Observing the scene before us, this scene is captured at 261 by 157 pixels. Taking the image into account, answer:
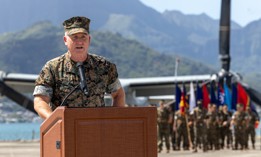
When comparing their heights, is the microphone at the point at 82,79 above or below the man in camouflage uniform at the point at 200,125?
below

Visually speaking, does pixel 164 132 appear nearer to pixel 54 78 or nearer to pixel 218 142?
pixel 218 142

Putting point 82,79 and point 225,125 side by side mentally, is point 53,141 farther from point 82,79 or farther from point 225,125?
point 225,125

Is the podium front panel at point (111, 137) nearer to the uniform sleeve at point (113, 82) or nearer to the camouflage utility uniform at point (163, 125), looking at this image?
the uniform sleeve at point (113, 82)

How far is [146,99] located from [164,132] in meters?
17.1

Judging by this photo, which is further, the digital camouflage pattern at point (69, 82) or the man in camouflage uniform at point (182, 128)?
the man in camouflage uniform at point (182, 128)

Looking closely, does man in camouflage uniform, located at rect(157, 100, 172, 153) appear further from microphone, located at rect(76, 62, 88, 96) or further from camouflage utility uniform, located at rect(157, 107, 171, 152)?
microphone, located at rect(76, 62, 88, 96)

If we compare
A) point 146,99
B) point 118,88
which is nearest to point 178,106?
point 146,99

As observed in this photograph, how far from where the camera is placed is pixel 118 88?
199 inches

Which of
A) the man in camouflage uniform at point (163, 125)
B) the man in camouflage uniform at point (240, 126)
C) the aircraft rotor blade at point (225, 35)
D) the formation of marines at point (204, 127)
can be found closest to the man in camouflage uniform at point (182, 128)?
the formation of marines at point (204, 127)

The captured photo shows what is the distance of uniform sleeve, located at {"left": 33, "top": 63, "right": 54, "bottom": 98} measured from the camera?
4.78 m

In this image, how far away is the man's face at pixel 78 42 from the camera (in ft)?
15.4

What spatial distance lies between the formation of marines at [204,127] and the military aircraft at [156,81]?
734cm

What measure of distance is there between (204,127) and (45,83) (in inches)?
683

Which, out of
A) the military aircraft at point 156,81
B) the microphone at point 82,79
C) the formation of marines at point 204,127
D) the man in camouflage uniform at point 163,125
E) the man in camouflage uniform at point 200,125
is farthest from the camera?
the military aircraft at point 156,81
